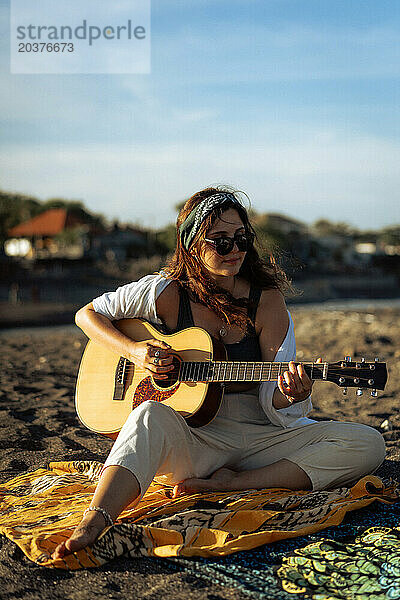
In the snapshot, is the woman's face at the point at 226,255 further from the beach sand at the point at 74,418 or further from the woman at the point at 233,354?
the beach sand at the point at 74,418

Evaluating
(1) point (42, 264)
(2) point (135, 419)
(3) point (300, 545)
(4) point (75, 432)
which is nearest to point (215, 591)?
(3) point (300, 545)

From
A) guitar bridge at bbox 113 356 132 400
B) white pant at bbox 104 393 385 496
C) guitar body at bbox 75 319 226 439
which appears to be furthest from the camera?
guitar bridge at bbox 113 356 132 400

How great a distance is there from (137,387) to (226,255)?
2.87 feet

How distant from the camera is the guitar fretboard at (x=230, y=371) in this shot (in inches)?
136

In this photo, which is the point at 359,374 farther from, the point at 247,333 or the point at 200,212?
the point at 200,212

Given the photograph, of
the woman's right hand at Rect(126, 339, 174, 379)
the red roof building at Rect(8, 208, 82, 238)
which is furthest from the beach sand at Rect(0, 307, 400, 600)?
the red roof building at Rect(8, 208, 82, 238)

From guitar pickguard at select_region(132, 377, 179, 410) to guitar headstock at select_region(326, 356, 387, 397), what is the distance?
877 mm

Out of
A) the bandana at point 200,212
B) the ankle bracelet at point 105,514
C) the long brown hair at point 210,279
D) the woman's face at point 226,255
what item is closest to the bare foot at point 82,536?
the ankle bracelet at point 105,514

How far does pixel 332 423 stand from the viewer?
142 inches

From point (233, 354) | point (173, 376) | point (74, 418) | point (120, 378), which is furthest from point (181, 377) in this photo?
point (74, 418)

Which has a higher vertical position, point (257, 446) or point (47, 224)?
point (47, 224)

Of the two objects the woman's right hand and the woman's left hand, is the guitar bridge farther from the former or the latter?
the woman's left hand

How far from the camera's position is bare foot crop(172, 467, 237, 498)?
3.51 m

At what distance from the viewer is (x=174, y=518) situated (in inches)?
124
